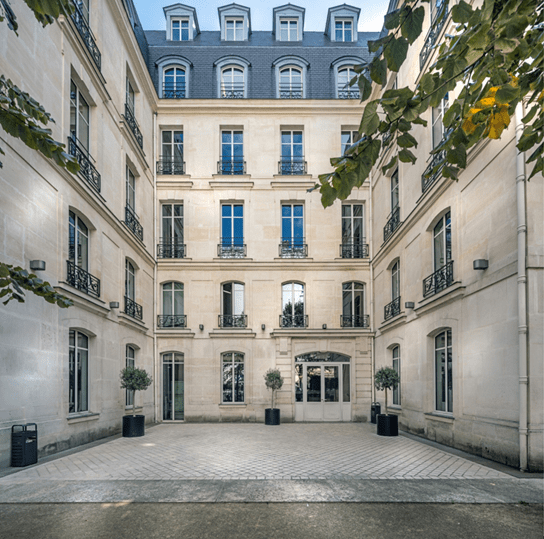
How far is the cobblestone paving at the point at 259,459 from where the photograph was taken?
337 inches

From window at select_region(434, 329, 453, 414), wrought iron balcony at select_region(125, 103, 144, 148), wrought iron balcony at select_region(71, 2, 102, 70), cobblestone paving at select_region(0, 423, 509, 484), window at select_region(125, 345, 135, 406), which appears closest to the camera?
cobblestone paving at select_region(0, 423, 509, 484)

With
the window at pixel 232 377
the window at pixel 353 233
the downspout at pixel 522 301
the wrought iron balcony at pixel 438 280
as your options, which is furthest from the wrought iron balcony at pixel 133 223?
the downspout at pixel 522 301

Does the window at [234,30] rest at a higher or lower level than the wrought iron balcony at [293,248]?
higher

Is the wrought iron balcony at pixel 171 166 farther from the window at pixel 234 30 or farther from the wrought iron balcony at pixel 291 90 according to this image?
the window at pixel 234 30

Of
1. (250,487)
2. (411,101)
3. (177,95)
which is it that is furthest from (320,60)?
(411,101)

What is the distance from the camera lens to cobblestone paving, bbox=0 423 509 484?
8.57 meters

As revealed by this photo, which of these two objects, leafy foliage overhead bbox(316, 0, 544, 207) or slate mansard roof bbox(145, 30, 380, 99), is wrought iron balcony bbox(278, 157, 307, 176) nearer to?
slate mansard roof bbox(145, 30, 380, 99)

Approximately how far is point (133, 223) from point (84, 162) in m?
4.36

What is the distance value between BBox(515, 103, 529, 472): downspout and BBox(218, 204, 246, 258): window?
12.0 metres

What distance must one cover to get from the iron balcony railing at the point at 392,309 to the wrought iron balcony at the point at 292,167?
6589 mm

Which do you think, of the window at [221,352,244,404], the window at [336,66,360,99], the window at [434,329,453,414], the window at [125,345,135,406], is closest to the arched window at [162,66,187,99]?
the window at [336,66,360,99]

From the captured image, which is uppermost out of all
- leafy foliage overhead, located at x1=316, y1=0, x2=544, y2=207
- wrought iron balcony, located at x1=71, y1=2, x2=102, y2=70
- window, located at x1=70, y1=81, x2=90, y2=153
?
wrought iron balcony, located at x1=71, y1=2, x2=102, y2=70

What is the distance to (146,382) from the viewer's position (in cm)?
1441

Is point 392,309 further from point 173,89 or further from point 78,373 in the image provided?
point 173,89
